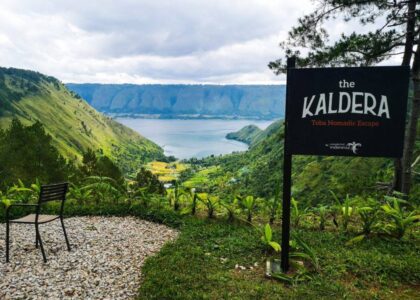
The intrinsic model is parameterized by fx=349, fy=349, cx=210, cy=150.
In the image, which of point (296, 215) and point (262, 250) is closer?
point (262, 250)

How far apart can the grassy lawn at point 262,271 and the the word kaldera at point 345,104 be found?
9.28 feet

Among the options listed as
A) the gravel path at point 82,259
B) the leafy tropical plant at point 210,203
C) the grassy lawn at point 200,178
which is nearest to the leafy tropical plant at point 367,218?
the leafy tropical plant at point 210,203

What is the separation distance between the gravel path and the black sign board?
3.93 meters

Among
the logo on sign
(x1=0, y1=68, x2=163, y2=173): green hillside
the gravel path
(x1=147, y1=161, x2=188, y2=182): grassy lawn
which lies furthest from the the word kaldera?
(x1=147, y1=161, x2=188, y2=182): grassy lawn

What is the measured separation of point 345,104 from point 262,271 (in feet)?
11.1

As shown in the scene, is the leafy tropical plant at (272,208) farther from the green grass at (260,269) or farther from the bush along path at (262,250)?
the green grass at (260,269)

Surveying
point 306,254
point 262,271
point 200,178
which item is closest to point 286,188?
point 306,254

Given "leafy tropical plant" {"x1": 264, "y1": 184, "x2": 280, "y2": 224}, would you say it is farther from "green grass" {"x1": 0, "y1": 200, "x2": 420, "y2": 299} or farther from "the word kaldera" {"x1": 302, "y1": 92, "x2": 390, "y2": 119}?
"the word kaldera" {"x1": 302, "y1": 92, "x2": 390, "y2": 119}

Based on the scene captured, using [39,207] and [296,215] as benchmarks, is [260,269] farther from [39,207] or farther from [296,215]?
[39,207]

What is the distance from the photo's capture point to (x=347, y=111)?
5941 mm

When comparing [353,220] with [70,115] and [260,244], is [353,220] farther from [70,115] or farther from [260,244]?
[70,115]

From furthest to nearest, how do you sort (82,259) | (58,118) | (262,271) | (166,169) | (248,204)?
1. (166,169)
2. (58,118)
3. (248,204)
4. (82,259)
5. (262,271)

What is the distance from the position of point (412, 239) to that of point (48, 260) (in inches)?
309

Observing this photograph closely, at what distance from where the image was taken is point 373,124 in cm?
586
